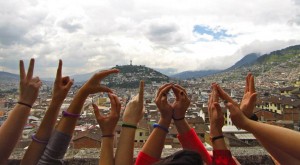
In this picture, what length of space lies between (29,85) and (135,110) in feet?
2.38

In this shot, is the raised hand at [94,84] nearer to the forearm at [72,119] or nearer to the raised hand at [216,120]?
the forearm at [72,119]

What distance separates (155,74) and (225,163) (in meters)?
164

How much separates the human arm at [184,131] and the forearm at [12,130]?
1.02 m

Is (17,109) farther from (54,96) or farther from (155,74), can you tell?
(155,74)

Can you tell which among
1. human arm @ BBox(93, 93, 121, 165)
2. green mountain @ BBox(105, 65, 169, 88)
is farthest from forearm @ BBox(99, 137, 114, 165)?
green mountain @ BBox(105, 65, 169, 88)

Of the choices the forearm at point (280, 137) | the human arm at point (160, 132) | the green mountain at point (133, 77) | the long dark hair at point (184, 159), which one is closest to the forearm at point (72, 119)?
the human arm at point (160, 132)

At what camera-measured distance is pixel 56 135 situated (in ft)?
6.58

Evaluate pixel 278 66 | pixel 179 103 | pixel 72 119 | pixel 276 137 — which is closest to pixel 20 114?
pixel 72 119

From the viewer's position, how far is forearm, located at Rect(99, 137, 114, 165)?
1.98 metres

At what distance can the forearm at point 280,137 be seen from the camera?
1671 mm

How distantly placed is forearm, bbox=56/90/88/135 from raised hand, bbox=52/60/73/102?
10 cm

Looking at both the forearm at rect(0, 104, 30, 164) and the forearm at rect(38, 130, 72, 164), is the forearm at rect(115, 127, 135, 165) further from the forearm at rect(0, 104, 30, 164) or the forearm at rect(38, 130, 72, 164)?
the forearm at rect(0, 104, 30, 164)

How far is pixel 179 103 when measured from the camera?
2359 mm

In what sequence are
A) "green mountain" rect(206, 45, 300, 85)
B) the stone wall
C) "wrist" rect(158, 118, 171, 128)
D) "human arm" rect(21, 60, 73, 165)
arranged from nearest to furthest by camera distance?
"human arm" rect(21, 60, 73, 165) < "wrist" rect(158, 118, 171, 128) < the stone wall < "green mountain" rect(206, 45, 300, 85)
